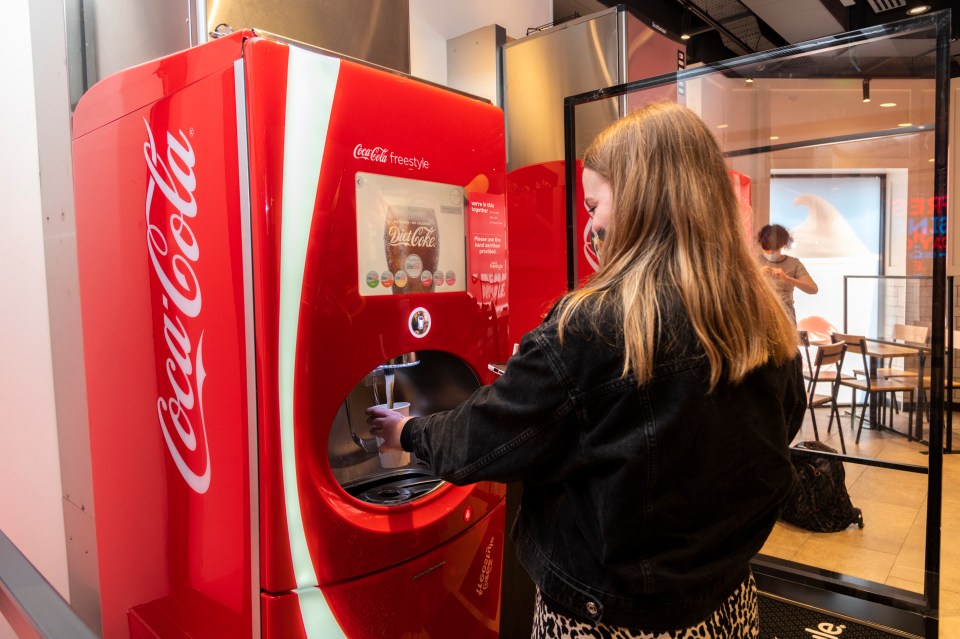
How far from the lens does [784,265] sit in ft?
7.65

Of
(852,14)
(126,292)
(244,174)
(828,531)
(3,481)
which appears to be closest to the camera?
(244,174)

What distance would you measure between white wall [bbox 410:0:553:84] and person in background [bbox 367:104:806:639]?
5.45 ft

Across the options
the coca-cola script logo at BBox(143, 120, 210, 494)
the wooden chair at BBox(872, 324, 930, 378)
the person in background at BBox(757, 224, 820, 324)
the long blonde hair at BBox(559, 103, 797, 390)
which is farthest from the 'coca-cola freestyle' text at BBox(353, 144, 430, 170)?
the wooden chair at BBox(872, 324, 930, 378)

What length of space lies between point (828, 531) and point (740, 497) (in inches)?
120

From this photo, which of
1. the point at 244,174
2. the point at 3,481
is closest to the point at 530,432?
Result: the point at 244,174

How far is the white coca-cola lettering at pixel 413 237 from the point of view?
1.27 m

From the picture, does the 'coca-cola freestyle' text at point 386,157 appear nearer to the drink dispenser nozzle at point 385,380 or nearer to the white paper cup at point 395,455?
the drink dispenser nozzle at point 385,380

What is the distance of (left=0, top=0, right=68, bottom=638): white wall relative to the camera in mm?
1709

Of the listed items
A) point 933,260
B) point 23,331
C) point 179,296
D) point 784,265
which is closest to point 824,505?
point 784,265

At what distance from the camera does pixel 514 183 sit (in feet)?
9.45

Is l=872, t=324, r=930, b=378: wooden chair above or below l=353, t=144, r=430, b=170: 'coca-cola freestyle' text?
below

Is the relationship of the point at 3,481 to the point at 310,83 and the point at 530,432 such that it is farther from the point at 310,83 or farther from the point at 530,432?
the point at 530,432

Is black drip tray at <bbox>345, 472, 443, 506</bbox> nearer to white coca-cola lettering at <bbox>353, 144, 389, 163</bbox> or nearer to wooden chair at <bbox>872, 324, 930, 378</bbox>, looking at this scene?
white coca-cola lettering at <bbox>353, 144, 389, 163</bbox>

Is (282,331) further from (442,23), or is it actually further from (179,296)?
(442,23)
